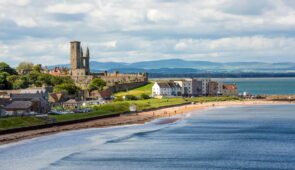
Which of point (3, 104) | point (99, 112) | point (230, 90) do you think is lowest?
point (99, 112)

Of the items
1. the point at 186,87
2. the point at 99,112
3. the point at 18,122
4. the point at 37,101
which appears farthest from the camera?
the point at 186,87

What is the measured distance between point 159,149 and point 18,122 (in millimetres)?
21271

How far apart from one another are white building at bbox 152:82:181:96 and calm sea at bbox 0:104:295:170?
61277mm

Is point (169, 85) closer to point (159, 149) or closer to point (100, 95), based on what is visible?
point (100, 95)

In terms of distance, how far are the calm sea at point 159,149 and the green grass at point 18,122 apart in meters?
5.85

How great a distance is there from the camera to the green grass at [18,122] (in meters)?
54.9

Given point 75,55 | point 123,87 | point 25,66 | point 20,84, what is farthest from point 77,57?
point 20,84

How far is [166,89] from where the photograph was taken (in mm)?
128375

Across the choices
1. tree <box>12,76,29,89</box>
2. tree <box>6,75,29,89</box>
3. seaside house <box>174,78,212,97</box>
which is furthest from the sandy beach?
tree <box>6,75,29,89</box>

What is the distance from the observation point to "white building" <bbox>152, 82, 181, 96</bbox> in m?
126

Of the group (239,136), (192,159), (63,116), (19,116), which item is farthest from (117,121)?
(192,159)

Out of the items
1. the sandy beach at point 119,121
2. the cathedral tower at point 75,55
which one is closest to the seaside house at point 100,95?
the sandy beach at point 119,121

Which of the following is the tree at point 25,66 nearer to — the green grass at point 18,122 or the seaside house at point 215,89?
the seaside house at point 215,89

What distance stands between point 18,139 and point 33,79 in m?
77.3
